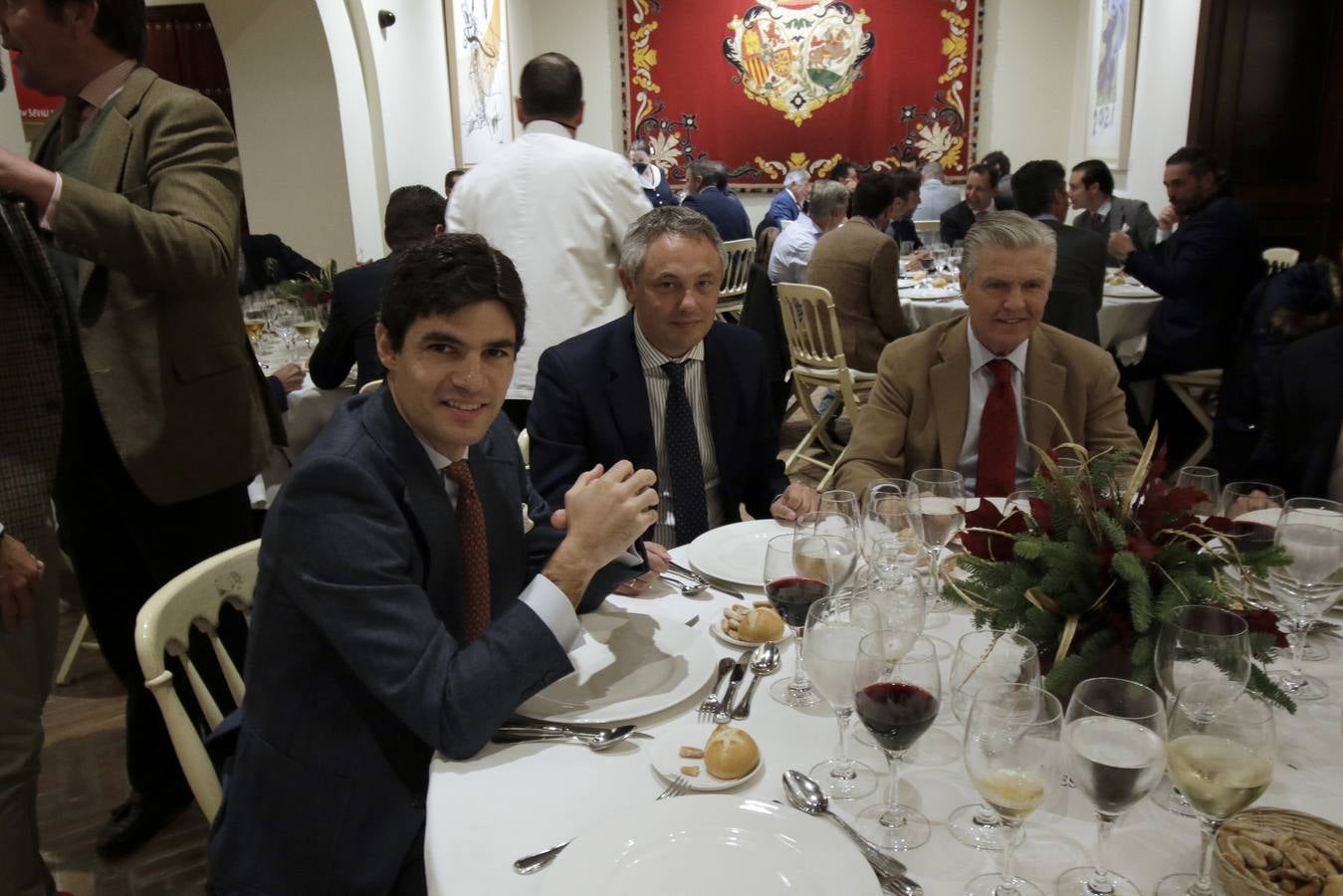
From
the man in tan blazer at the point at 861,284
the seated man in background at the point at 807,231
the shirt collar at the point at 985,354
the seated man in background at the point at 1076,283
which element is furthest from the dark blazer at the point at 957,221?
the shirt collar at the point at 985,354

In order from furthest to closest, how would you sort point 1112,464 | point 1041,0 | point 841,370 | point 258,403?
point 1041,0 < point 841,370 < point 258,403 < point 1112,464

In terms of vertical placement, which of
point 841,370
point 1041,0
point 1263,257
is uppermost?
Answer: point 1041,0

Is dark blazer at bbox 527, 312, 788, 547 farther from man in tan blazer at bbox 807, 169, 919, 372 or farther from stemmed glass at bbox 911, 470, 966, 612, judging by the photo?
man in tan blazer at bbox 807, 169, 919, 372

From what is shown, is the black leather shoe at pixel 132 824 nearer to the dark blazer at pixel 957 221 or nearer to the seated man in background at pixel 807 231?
the seated man in background at pixel 807 231

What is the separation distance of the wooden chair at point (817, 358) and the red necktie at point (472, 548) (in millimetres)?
3297

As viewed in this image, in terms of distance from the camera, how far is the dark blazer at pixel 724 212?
7664mm

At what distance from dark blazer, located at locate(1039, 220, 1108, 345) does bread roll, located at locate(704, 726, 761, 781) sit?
11.1 ft

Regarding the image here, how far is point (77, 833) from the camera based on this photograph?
2.43 metres

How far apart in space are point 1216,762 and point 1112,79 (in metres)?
8.69

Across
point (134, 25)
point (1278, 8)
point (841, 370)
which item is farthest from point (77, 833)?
point (1278, 8)

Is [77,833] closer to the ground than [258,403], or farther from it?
closer to the ground

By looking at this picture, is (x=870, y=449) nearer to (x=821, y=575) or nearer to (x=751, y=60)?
(x=821, y=575)

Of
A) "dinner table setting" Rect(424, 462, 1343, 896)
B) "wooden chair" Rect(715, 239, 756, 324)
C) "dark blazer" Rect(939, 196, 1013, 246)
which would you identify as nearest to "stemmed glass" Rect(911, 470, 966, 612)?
"dinner table setting" Rect(424, 462, 1343, 896)

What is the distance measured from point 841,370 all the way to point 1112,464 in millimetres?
3474
